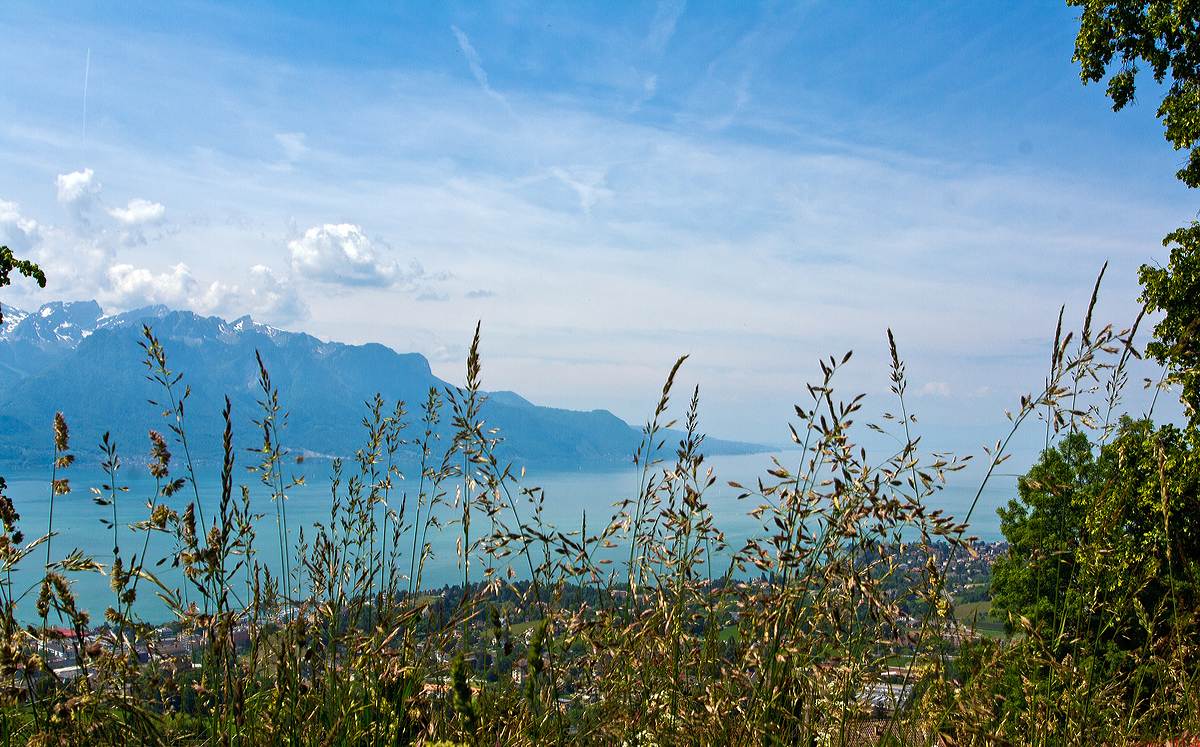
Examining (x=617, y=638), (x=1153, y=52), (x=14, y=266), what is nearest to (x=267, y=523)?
(x=14, y=266)

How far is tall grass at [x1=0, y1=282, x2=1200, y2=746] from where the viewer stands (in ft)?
5.74

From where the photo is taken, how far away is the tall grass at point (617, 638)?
1749 millimetres

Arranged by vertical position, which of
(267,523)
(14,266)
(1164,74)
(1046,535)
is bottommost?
(267,523)

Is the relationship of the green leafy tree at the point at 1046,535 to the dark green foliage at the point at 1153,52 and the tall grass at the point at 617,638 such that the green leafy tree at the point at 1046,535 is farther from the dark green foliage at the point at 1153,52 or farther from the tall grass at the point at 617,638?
the dark green foliage at the point at 1153,52

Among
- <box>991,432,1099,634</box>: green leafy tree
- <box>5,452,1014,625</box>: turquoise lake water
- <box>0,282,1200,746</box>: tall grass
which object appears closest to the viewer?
<box>0,282,1200,746</box>: tall grass

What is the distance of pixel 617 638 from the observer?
1.92m

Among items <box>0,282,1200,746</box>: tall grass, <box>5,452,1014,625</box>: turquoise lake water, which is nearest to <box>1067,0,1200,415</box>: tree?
<box>5,452,1014,625</box>: turquoise lake water

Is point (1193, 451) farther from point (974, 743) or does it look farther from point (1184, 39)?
point (974, 743)

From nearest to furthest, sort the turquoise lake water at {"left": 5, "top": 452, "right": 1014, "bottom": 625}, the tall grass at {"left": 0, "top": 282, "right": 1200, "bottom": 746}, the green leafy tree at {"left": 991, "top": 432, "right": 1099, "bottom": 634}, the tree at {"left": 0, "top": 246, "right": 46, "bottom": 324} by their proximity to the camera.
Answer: the tall grass at {"left": 0, "top": 282, "right": 1200, "bottom": 746} < the green leafy tree at {"left": 991, "top": 432, "right": 1099, "bottom": 634} < the turquoise lake water at {"left": 5, "top": 452, "right": 1014, "bottom": 625} < the tree at {"left": 0, "top": 246, "right": 46, "bottom": 324}

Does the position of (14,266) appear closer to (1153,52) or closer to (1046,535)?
(1046,535)

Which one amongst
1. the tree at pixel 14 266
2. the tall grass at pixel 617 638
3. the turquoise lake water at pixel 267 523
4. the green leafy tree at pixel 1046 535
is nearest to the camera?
the tall grass at pixel 617 638

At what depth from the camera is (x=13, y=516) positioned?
2.00 m

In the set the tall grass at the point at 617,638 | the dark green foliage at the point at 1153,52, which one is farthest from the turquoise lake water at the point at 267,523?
the dark green foliage at the point at 1153,52

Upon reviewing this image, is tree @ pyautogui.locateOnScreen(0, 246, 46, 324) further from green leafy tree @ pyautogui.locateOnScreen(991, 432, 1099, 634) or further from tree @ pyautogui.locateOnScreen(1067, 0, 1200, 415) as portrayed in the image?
tree @ pyautogui.locateOnScreen(1067, 0, 1200, 415)
